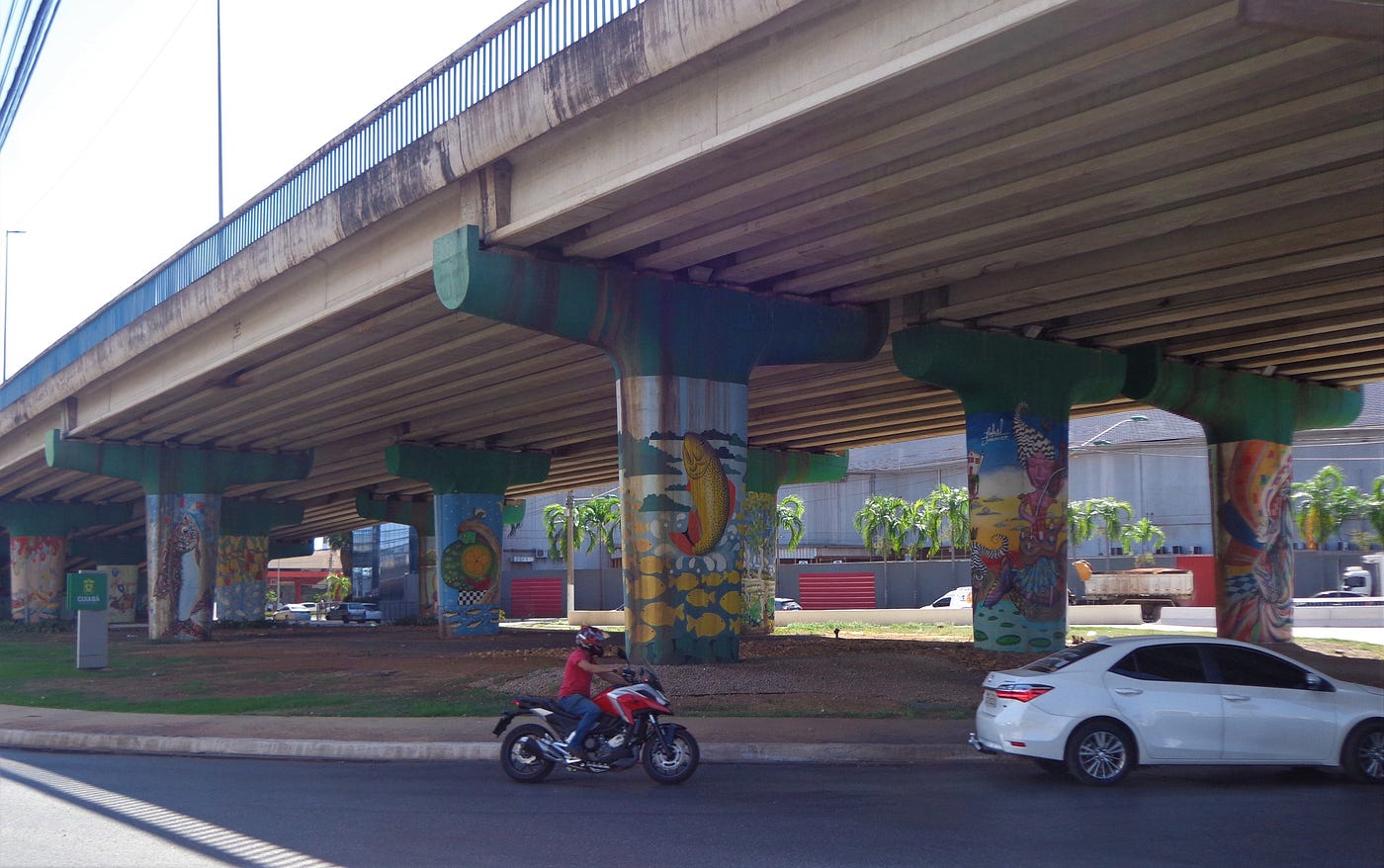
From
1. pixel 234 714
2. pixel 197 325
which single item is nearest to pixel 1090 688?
pixel 234 714

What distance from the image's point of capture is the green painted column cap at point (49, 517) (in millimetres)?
65000

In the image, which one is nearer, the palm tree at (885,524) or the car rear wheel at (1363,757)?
the car rear wheel at (1363,757)

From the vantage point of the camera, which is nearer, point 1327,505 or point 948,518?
point 1327,505

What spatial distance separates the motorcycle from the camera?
37.7ft

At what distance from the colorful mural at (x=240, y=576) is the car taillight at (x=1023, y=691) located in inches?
2326

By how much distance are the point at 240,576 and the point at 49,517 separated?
10.1 m

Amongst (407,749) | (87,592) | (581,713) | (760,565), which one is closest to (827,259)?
(407,749)

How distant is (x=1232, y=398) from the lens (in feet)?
101

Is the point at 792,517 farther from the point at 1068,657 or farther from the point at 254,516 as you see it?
the point at 1068,657

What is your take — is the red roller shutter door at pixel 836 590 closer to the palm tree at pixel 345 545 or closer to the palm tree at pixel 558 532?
the palm tree at pixel 558 532

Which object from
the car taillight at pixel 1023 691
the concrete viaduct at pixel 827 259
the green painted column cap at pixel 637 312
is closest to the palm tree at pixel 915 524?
the concrete viaduct at pixel 827 259

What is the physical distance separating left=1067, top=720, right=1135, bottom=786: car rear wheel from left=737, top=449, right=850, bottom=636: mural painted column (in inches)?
1126

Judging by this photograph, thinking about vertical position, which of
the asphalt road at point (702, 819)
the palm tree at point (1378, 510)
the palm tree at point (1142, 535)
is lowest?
the asphalt road at point (702, 819)

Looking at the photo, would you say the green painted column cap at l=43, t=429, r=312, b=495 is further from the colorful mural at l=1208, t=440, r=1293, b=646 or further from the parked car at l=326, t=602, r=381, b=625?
the colorful mural at l=1208, t=440, r=1293, b=646
